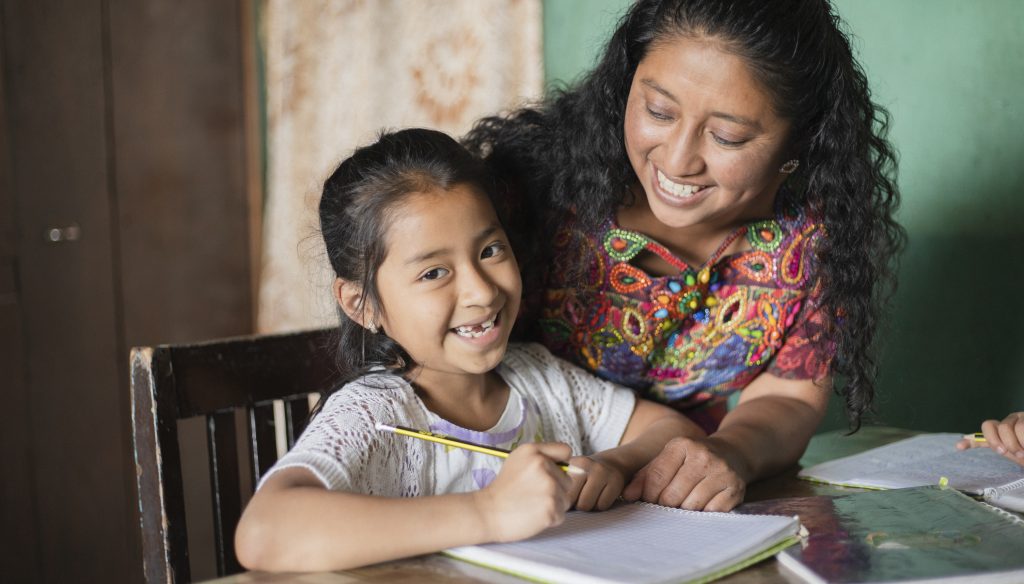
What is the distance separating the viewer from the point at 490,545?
93 centimetres

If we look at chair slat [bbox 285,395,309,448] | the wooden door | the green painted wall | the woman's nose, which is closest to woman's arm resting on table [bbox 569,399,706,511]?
the woman's nose

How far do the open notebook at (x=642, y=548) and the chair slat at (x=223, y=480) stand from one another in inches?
22.1

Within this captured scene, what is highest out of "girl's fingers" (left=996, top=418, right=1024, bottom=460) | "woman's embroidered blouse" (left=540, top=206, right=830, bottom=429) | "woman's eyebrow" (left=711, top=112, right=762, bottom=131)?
"woman's eyebrow" (left=711, top=112, right=762, bottom=131)

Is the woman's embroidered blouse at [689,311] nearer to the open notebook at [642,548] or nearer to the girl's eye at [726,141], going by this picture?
the girl's eye at [726,141]

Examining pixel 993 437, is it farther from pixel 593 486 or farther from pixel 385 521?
pixel 385 521

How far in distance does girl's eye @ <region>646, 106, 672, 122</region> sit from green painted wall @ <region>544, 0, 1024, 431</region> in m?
0.51

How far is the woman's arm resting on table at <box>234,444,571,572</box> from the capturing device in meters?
0.91

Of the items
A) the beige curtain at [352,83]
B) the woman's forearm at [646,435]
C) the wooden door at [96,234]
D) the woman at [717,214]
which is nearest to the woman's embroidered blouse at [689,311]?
the woman at [717,214]

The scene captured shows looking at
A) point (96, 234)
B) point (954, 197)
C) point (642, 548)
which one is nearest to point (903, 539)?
point (642, 548)

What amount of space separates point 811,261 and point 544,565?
75cm

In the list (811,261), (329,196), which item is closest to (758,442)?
(811,261)

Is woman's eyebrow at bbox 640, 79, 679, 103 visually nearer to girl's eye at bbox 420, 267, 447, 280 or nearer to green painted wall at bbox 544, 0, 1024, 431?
girl's eye at bbox 420, 267, 447, 280

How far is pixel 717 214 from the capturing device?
1336 mm

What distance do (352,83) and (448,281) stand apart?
1756 millimetres
